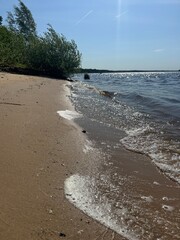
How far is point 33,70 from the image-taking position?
35562 millimetres

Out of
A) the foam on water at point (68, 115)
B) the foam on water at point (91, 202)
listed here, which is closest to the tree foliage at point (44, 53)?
the foam on water at point (68, 115)

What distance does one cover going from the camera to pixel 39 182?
421 centimetres

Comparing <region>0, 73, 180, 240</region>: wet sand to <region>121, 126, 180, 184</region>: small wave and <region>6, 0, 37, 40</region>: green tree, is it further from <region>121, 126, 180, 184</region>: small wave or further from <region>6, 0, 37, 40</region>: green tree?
<region>6, 0, 37, 40</region>: green tree

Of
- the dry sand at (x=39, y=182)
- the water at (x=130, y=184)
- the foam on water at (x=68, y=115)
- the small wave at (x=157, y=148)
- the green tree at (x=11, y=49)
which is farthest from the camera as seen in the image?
the green tree at (x=11, y=49)

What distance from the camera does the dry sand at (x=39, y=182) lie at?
3.13 meters

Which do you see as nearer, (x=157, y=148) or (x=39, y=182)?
(x=39, y=182)

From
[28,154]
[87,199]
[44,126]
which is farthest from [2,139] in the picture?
[87,199]

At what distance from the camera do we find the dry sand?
3.13 m

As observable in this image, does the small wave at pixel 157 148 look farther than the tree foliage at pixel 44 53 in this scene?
No

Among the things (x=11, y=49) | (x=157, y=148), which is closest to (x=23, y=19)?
(x=11, y=49)

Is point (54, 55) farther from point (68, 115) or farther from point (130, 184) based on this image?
point (130, 184)

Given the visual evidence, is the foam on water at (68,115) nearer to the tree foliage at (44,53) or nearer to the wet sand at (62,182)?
the wet sand at (62,182)

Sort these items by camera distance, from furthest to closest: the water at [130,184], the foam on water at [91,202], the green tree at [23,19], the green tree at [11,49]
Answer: the green tree at [23,19] → the green tree at [11,49] → the water at [130,184] → the foam on water at [91,202]

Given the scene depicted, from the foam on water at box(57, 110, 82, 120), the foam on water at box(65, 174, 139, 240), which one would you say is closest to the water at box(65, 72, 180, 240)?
the foam on water at box(65, 174, 139, 240)
